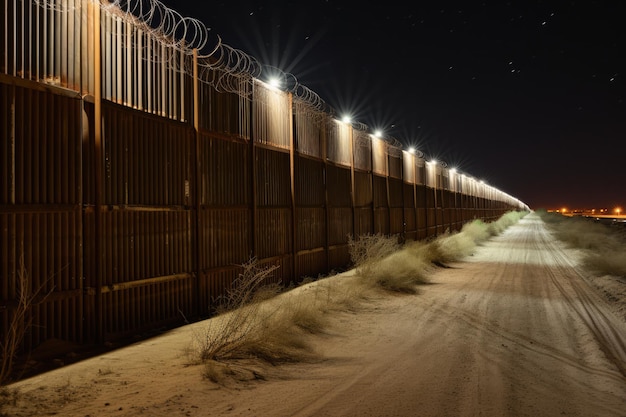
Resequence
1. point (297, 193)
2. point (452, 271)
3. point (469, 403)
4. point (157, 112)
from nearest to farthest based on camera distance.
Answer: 1. point (469, 403)
2. point (157, 112)
3. point (297, 193)
4. point (452, 271)

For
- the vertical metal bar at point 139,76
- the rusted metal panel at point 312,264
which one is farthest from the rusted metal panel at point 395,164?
the vertical metal bar at point 139,76

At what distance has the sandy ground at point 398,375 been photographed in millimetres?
4828

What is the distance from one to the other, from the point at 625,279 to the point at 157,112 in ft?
46.6

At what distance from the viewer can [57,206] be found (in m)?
6.36

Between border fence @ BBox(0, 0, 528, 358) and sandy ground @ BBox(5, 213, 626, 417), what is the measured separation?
96 cm

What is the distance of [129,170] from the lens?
7.57 meters

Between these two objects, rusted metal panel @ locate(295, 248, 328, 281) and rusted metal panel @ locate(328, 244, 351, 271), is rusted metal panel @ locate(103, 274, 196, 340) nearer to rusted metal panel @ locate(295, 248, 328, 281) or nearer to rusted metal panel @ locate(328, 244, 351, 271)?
rusted metal panel @ locate(295, 248, 328, 281)

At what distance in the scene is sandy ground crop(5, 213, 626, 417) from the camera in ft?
Answer: 15.8

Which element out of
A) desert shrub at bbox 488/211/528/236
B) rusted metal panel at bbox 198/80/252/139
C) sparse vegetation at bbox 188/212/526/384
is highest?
rusted metal panel at bbox 198/80/252/139

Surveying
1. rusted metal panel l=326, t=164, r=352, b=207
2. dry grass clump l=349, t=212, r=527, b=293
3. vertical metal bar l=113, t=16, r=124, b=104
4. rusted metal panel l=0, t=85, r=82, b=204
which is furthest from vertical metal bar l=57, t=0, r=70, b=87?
rusted metal panel l=326, t=164, r=352, b=207

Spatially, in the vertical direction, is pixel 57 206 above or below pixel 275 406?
above

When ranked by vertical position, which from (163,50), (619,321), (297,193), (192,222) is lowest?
(619,321)

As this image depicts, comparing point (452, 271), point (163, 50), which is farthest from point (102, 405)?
point (452, 271)

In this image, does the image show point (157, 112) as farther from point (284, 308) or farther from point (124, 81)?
point (284, 308)
